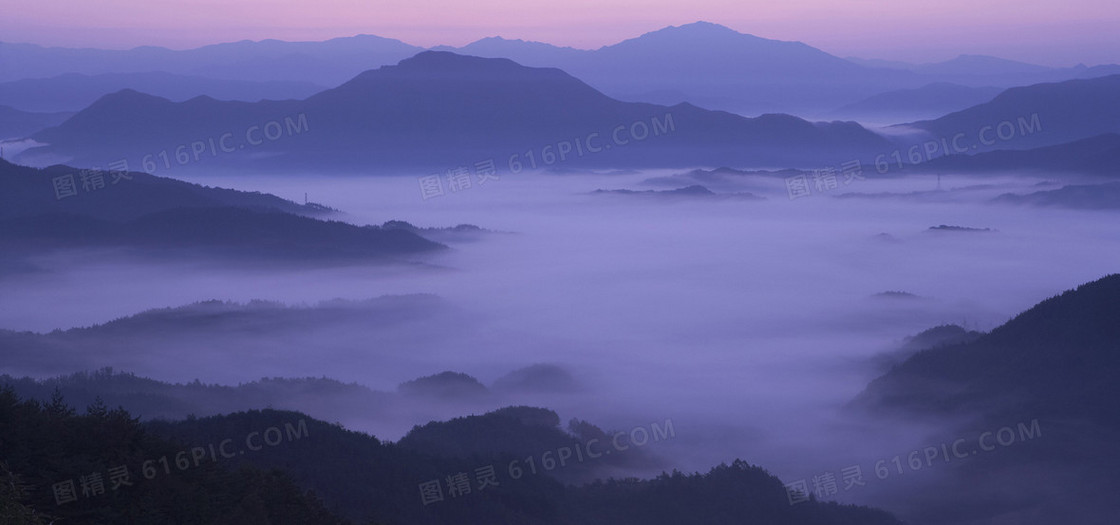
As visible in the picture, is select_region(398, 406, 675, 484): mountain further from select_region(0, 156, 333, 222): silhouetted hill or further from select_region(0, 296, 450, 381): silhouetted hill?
select_region(0, 156, 333, 222): silhouetted hill

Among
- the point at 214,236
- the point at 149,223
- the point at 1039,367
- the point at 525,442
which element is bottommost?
the point at 1039,367

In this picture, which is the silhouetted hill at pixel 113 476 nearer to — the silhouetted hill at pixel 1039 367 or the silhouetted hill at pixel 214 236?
the silhouetted hill at pixel 1039 367

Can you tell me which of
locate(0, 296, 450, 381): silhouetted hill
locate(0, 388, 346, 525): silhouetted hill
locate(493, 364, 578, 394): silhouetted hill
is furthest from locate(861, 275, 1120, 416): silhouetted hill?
locate(0, 296, 450, 381): silhouetted hill

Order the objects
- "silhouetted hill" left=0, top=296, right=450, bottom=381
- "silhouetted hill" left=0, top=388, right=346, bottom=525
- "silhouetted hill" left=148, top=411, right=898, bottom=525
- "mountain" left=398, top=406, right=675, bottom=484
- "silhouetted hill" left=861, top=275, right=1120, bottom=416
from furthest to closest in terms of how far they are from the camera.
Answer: "silhouetted hill" left=0, top=296, right=450, bottom=381
"silhouetted hill" left=861, top=275, right=1120, bottom=416
"mountain" left=398, top=406, right=675, bottom=484
"silhouetted hill" left=148, top=411, right=898, bottom=525
"silhouetted hill" left=0, top=388, right=346, bottom=525

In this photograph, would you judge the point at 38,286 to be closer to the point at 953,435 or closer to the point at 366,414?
the point at 366,414

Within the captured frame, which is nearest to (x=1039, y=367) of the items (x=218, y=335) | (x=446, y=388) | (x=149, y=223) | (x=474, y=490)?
(x=446, y=388)

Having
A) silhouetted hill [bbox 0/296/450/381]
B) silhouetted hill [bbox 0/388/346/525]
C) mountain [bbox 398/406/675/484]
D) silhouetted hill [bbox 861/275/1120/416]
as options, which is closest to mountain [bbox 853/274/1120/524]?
silhouetted hill [bbox 861/275/1120/416]

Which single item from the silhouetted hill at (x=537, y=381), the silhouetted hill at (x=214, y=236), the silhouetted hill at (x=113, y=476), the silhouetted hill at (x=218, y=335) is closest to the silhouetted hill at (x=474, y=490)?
the silhouetted hill at (x=113, y=476)

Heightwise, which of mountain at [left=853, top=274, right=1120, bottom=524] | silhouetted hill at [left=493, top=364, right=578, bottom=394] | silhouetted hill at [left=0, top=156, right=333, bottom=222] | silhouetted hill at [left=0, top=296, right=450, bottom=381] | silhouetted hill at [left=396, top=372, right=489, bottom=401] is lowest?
mountain at [left=853, top=274, right=1120, bottom=524]

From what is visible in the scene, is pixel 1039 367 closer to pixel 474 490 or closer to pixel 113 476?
pixel 474 490

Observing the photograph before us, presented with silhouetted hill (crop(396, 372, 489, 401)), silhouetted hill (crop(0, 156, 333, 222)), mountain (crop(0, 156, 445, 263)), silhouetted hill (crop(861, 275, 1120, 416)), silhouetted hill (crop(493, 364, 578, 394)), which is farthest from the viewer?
silhouetted hill (crop(0, 156, 333, 222))

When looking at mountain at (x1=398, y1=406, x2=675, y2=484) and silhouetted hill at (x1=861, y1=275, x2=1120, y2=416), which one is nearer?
mountain at (x1=398, y1=406, x2=675, y2=484)

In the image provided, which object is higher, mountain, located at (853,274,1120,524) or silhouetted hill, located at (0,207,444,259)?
silhouetted hill, located at (0,207,444,259)

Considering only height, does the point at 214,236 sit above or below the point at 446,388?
above
